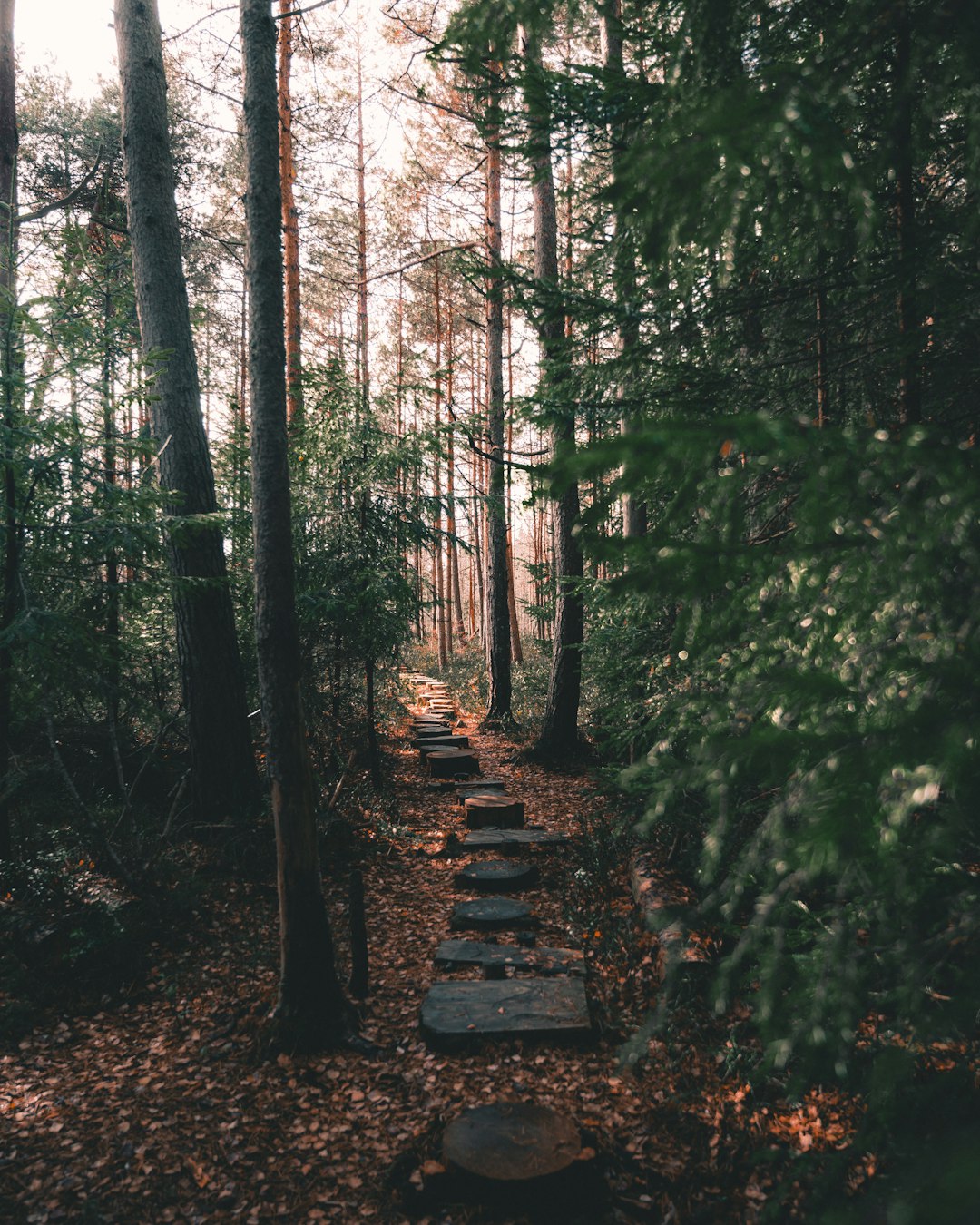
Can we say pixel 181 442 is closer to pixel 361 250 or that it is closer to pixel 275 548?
pixel 275 548

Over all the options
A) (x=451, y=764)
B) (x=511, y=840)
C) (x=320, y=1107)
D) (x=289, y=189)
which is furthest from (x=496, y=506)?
Result: (x=320, y=1107)

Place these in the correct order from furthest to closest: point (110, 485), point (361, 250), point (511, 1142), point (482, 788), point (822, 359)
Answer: point (361, 250) < point (482, 788) < point (110, 485) < point (822, 359) < point (511, 1142)

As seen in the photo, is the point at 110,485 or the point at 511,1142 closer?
the point at 511,1142

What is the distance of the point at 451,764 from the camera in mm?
9383

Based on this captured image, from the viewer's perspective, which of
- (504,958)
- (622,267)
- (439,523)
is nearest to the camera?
(622,267)

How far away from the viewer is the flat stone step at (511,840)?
22.9ft

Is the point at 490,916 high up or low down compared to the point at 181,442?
down

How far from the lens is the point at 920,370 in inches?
111

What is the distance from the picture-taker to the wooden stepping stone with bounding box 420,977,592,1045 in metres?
4.01

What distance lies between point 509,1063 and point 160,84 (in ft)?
28.9

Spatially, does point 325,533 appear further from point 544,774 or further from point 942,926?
point 942,926

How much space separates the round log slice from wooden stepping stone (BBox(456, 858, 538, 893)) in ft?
9.42

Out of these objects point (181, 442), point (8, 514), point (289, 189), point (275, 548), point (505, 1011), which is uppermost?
point (289, 189)

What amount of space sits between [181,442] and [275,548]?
3.61 metres
